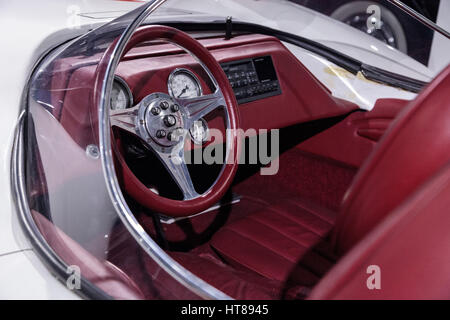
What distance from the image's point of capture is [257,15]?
2.05 meters

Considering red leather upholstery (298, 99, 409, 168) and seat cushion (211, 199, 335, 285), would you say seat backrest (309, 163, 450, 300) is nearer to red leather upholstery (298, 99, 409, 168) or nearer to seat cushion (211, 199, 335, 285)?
seat cushion (211, 199, 335, 285)

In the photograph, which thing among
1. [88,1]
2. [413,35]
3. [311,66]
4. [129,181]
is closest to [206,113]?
[129,181]

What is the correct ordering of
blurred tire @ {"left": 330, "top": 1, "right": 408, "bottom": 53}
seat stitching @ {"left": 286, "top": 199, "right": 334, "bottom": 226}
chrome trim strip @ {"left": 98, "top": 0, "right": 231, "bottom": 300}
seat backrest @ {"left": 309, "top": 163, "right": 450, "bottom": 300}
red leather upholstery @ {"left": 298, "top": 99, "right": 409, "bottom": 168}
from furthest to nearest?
blurred tire @ {"left": 330, "top": 1, "right": 408, "bottom": 53} → red leather upholstery @ {"left": 298, "top": 99, "right": 409, "bottom": 168} → seat stitching @ {"left": 286, "top": 199, "right": 334, "bottom": 226} → chrome trim strip @ {"left": 98, "top": 0, "right": 231, "bottom": 300} → seat backrest @ {"left": 309, "top": 163, "right": 450, "bottom": 300}

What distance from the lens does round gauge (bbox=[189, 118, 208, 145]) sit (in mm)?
1455

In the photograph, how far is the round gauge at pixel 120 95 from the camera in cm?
131

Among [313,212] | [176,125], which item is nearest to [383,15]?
[313,212]

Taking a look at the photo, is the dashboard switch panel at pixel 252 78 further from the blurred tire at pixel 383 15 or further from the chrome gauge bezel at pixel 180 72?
the blurred tire at pixel 383 15

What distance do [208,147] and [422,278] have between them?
0.93 metres

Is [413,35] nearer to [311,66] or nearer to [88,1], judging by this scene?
[311,66]

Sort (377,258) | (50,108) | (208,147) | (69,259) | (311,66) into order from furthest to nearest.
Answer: (311,66) → (208,147) → (50,108) → (69,259) → (377,258)

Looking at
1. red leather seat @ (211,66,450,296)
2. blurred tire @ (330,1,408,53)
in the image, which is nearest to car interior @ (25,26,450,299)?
red leather seat @ (211,66,450,296)

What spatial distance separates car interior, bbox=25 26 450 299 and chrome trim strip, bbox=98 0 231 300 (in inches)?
1.0

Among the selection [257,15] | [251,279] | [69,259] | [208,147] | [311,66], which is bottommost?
[251,279]

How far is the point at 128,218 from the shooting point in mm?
905
